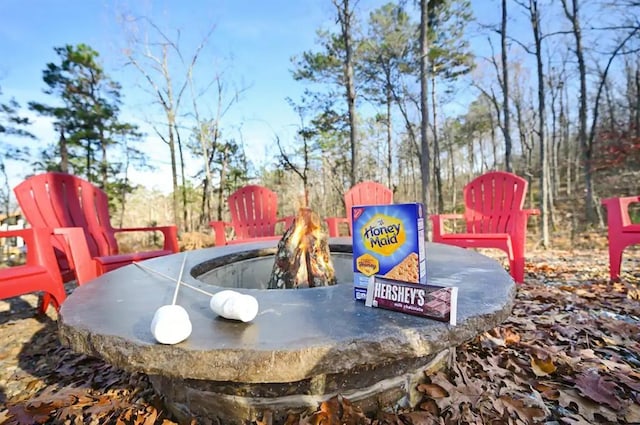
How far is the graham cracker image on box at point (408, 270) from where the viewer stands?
2.90ft

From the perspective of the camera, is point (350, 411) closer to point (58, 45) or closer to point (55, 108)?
point (55, 108)

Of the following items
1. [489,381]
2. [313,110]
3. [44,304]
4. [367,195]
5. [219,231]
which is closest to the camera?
[489,381]

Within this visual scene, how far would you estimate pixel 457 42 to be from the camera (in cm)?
944

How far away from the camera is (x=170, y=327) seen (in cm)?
70

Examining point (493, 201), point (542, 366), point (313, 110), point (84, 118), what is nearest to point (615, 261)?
point (493, 201)

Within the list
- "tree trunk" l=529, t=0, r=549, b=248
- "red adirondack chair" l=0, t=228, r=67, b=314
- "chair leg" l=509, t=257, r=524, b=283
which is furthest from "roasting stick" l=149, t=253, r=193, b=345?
"tree trunk" l=529, t=0, r=549, b=248

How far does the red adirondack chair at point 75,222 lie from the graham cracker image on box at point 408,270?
6.97ft

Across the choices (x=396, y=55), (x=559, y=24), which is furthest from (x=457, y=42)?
(x=559, y=24)

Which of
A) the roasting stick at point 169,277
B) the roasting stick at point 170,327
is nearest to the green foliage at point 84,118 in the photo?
the roasting stick at point 169,277

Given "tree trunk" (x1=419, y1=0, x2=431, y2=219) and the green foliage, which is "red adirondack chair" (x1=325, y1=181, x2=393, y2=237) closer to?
"tree trunk" (x1=419, y1=0, x2=431, y2=219)

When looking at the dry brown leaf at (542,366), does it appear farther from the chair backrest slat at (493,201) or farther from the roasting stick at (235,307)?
the chair backrest slat at (493,201)

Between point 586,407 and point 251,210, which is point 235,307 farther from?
point 251,210

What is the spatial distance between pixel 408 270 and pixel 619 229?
2.69m

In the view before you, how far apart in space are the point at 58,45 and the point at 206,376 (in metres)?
14.5
